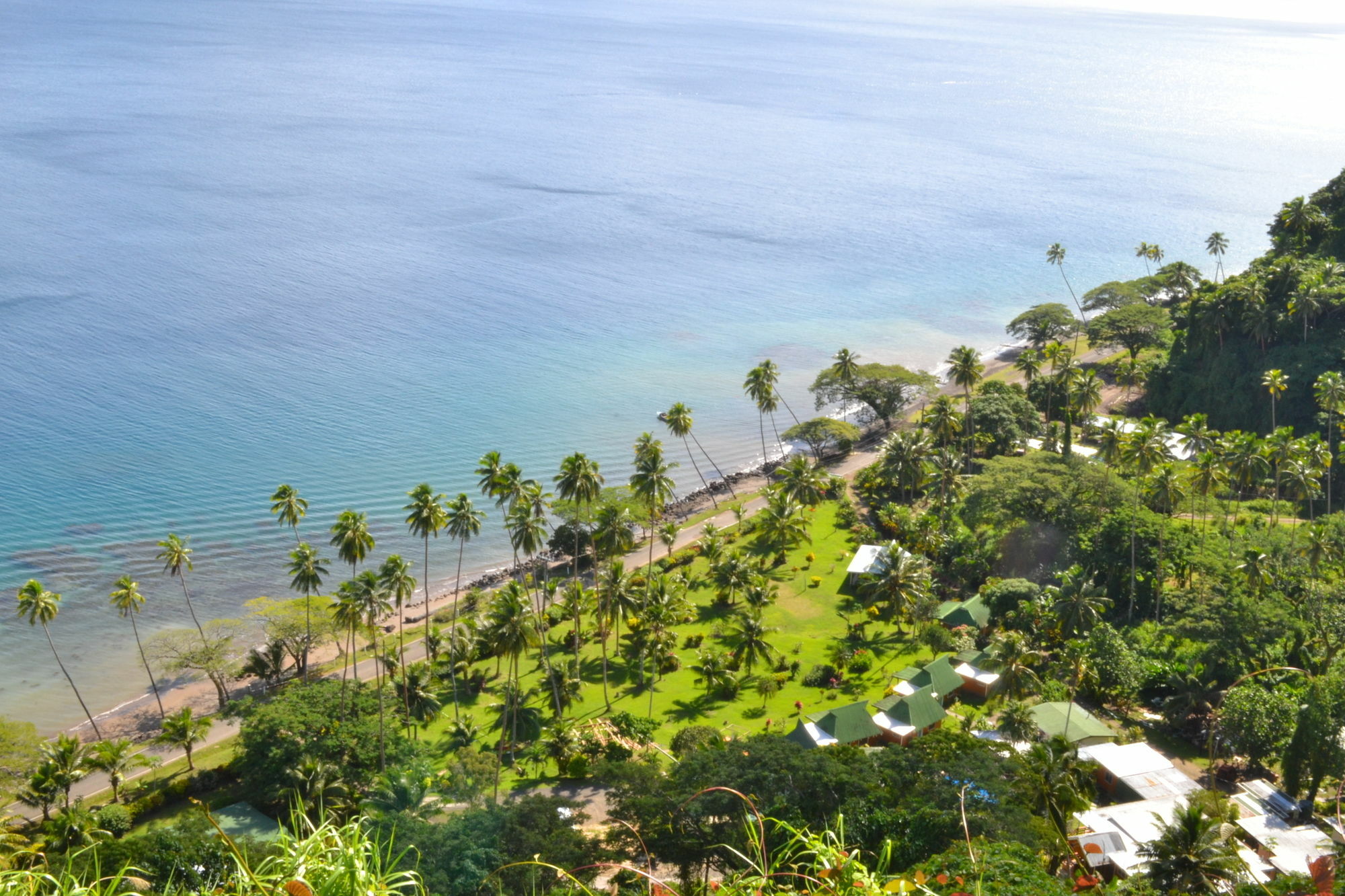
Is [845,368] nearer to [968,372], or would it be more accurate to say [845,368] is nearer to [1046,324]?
[968,372]

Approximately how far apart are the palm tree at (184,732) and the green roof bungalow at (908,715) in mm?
32683

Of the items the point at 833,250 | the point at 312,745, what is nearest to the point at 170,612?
the point at 312,745

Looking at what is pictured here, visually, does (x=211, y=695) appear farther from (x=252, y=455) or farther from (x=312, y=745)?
(x=252, y=455)

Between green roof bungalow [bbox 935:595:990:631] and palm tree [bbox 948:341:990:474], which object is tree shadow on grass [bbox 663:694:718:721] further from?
palm tree [bbox 948:341:990:474]

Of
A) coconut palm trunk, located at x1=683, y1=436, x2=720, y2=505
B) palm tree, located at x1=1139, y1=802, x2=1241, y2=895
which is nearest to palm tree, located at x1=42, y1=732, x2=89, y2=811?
palm tree, located at x1=1139, y1=802, x2=1241, y2=895

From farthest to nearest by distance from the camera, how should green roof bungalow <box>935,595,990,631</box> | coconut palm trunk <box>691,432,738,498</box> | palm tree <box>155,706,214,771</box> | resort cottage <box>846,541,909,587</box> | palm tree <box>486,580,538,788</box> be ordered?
coconut palm trunk <box>691,432,738,498</box>, resort cottage <box>846,541,909,587</box>, green roof bungalow <box>935,595,990,631</box>, palm tree <box>486,580,538,788</box>, palm tree <box>155,706,214,771</box>

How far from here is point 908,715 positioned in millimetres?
47375

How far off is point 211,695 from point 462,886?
33007 mm

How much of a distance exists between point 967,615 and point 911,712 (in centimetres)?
1229

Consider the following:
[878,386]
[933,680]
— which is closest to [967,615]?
[933,680]

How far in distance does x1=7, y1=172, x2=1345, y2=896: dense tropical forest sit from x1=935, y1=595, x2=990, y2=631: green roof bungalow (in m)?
0.36

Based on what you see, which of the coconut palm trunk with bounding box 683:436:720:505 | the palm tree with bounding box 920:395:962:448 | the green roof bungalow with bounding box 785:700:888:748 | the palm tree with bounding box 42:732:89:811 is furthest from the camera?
the coconut palm trunk with bounding box 683:436:720:505

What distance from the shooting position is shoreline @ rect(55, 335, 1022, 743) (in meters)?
54.6

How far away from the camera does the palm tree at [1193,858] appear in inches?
1091
